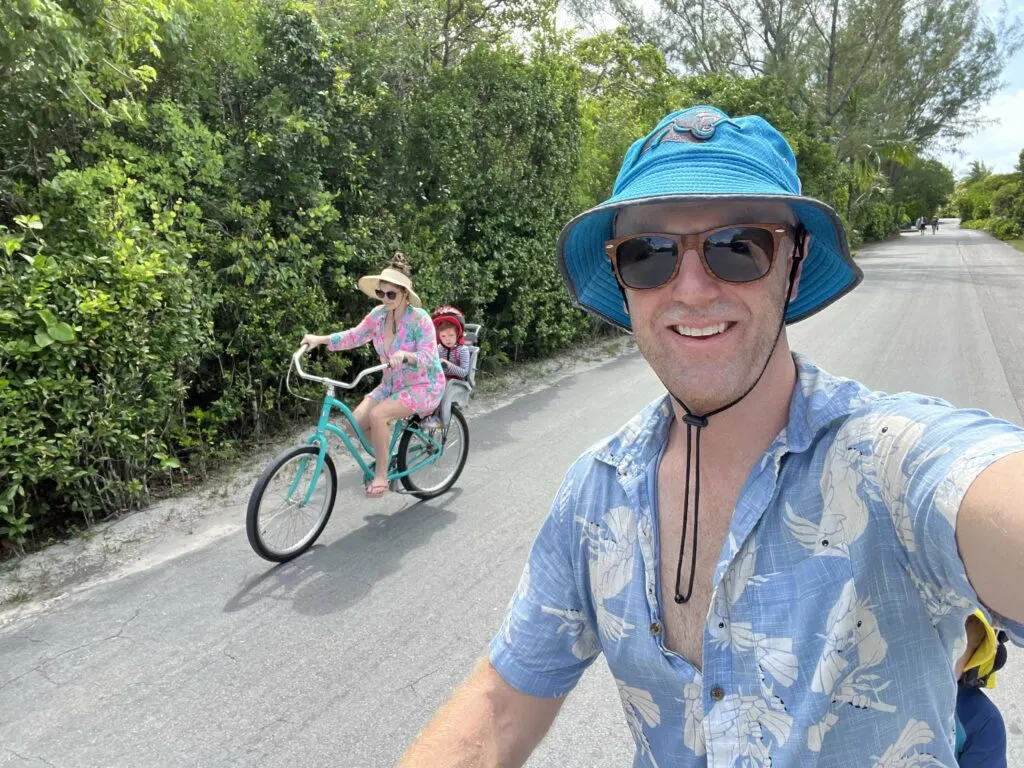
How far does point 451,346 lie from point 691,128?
170 inches

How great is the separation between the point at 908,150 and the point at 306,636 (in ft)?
136

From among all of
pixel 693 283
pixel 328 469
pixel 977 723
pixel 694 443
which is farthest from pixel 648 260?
pixel 328 469

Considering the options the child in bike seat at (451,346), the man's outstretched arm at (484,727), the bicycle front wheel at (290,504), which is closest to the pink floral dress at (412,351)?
the child in bike seat at (451,346)

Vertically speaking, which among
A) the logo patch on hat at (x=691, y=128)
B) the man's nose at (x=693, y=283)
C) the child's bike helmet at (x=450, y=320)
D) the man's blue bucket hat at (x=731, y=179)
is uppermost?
the logo patch on hat at (x=691, y=128)

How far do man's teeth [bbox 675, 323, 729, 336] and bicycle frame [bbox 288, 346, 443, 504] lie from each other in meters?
3.11

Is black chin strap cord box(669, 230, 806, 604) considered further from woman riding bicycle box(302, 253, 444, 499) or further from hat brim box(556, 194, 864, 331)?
woman riding bicycle box(302, 253, 444, 499)

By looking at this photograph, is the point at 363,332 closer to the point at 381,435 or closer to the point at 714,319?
the point at 381,435

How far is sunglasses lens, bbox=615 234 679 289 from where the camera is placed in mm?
1220

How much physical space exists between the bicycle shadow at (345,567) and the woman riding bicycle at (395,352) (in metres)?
0.31

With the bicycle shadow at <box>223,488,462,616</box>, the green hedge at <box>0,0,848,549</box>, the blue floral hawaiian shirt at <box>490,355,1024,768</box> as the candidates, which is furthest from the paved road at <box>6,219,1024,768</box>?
the blue floral hawaiian shirt at <box>490,355,1024,768</box>

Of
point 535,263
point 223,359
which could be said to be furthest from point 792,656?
point 535,263

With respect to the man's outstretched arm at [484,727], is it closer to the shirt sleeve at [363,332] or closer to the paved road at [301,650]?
the paved road at [301,650]

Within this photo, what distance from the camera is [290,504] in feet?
13.5

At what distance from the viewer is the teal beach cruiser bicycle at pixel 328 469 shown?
4.00m
